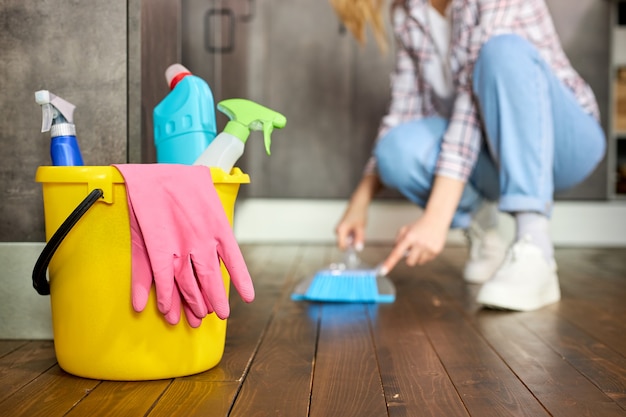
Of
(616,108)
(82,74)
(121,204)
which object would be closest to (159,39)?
(82,74)

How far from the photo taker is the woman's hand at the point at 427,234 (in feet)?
4.01

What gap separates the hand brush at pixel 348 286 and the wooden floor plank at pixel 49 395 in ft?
1.92

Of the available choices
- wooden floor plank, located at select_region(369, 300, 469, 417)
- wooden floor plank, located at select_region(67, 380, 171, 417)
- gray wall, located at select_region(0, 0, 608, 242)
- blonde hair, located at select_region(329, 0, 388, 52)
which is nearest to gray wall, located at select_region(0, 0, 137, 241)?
gray wall, located at select_region(0, 0, 608, 242)

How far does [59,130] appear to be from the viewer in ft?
2.68

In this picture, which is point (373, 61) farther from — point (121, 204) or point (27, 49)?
point (121, 204)

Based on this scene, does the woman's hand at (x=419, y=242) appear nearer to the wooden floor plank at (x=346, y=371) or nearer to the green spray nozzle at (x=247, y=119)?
the wooden floor plank at (x=346, y=371)

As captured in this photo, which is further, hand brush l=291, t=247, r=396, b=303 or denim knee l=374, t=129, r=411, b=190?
denim knee l=374, t=129, r=411, b=190

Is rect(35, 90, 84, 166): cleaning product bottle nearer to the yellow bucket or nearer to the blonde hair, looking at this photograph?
the yellow bucket

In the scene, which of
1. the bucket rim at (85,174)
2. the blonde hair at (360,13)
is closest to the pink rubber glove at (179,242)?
the bucket rim at (85,174)

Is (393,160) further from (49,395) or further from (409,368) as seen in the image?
(49,395)

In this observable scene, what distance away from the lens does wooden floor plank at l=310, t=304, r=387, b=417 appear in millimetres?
696

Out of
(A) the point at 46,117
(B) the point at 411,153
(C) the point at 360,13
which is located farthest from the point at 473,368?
(C) the point at 360,13

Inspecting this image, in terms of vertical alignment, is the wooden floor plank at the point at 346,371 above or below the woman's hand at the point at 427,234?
below

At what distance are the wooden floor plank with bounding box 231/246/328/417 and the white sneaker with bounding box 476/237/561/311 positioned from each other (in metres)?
0.30
